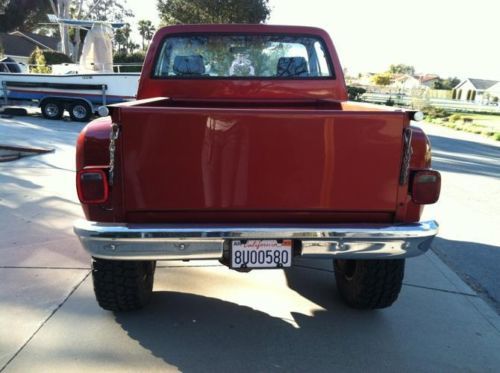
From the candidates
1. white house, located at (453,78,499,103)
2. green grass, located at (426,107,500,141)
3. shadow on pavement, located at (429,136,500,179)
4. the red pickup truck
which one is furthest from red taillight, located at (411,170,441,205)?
white house, located at (453,78,499,103)

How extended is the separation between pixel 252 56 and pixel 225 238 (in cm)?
269

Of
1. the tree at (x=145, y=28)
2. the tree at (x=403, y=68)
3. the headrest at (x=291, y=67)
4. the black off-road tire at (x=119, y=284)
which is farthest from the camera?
the tree at (x=403, y=68)

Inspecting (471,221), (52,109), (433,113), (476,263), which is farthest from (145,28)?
(476,263)

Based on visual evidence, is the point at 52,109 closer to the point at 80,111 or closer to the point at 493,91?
the point at 80,111

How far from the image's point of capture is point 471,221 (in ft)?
20.9

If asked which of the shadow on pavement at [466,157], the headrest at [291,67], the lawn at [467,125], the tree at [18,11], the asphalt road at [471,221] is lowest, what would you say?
the lawn at [467,125]

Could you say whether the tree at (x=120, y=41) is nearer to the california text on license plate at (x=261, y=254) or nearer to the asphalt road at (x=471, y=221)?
the asphalt road at (x=471, y=221)

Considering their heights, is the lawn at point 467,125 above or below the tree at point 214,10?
below

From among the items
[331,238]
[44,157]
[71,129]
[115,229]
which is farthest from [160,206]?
[71,129]

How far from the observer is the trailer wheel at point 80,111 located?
1619 centimetres

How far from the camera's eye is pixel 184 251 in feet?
8.90

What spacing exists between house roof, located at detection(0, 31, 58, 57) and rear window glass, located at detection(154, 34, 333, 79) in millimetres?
50333

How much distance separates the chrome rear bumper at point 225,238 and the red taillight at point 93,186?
0.49ft

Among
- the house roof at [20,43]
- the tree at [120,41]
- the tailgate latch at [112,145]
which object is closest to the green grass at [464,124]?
the tailgate latch at [112,145]
